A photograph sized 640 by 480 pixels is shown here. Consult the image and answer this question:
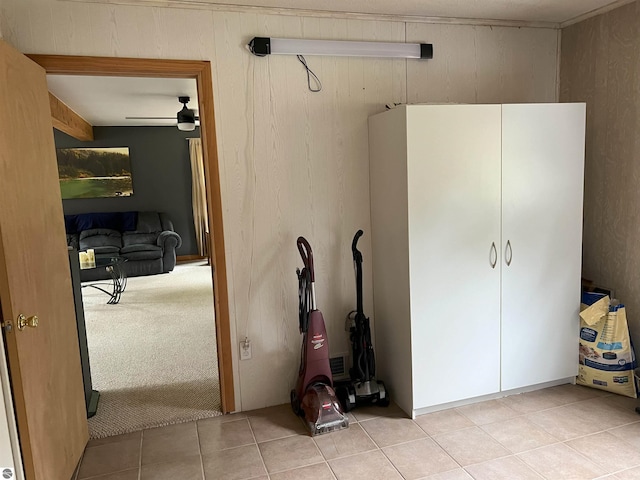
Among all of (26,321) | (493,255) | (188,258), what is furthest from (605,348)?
(188,258)

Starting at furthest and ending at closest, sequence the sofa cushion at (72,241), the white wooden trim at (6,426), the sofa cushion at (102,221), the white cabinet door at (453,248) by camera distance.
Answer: the sofa cushion at (102,221), the sofa cushion at (72,241), the white cabinet door at (453,248), the white wooden trim at (6,426)

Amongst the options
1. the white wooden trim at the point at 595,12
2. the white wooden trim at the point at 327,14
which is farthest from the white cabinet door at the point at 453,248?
the white wooden trim at the point at 595,12

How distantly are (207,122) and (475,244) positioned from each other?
1660 mm

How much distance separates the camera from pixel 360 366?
2.89 metres

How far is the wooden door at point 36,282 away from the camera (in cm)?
181

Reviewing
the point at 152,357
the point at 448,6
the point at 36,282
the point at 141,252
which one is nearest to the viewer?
the point at 36,282

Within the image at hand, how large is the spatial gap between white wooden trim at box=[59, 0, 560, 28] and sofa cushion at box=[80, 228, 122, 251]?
5431 millimetres

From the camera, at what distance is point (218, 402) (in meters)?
3.08

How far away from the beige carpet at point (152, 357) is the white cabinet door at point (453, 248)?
136cm

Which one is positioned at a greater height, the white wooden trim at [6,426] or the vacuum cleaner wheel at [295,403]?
the white wooden trim at [6,426]

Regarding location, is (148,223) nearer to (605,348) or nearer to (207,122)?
(207,122)

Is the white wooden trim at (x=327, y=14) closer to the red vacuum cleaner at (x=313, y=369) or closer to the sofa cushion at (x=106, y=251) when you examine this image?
the red vacuum cleaner at (x=313, y=369)

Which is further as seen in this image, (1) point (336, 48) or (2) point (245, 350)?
(2) point (245, 350)

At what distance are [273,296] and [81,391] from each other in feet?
3.79
